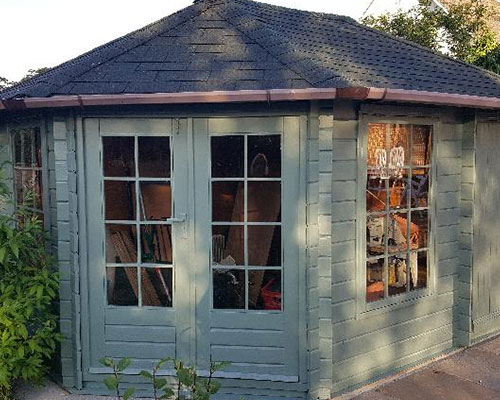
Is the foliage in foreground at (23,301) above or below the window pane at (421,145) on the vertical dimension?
below

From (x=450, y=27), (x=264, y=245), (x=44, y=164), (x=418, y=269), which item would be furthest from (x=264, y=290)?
(x=450, y=27)

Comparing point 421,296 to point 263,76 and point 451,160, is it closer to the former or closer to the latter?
point 451,160

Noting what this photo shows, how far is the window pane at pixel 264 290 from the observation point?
4.52 m

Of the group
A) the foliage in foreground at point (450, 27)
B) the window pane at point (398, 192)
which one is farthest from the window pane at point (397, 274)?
the foliage in foreground at point (450, 27)

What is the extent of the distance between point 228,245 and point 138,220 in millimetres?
783

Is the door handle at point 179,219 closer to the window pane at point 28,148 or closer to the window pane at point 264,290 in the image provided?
the window pane at point 264,290

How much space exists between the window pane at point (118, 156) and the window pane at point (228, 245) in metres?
0.88

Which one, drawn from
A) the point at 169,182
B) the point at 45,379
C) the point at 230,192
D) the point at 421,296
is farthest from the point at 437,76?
the point at 45,379

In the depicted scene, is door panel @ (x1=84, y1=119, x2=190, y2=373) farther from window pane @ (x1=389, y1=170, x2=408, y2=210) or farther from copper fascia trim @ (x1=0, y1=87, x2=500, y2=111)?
window pane @ (x1=389, y1=170, x2=408, y2=210)

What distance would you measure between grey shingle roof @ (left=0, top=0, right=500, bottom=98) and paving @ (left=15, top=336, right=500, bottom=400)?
2538mm

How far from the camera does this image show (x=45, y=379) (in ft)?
16.3

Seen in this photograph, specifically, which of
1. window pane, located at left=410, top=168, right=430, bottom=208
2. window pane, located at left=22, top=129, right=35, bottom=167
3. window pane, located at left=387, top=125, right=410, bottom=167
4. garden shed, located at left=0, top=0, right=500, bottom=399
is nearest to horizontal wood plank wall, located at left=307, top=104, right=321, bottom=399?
A: garden shed, located at left=0, top=0, right=500, bottom=399

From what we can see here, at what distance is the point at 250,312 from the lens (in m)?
4.52

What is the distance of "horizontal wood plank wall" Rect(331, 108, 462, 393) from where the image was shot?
4605mm
